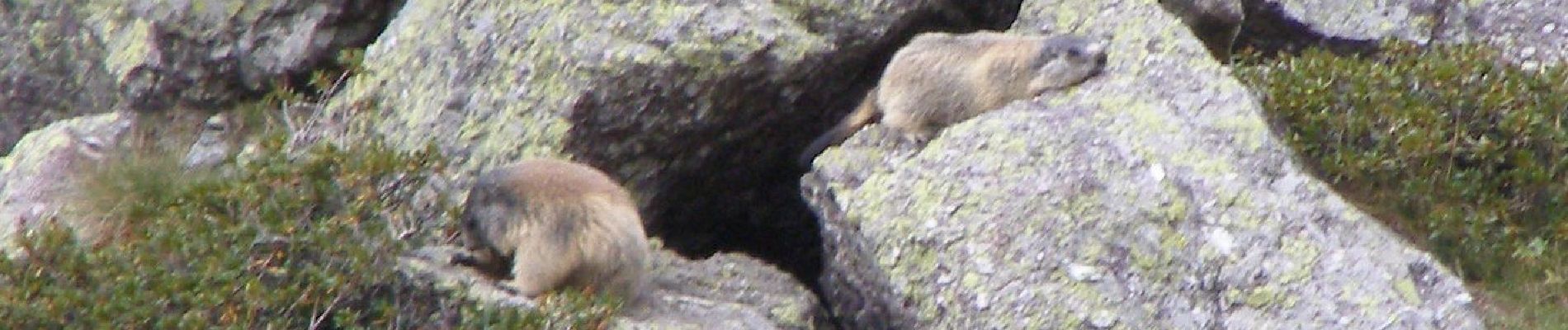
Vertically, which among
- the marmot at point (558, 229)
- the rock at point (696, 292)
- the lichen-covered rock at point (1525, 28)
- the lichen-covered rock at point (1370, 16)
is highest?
the marmot at point (558, 229)

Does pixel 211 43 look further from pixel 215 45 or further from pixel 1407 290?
pixel 1407 290

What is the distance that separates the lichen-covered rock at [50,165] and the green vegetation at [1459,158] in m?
5.57

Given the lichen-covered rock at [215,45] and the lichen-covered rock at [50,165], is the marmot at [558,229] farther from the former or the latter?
the lichen-covered rock at [215,45]

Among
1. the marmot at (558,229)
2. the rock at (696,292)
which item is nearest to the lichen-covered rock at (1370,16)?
the rock at (696,292)

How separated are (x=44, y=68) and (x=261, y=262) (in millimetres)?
3689

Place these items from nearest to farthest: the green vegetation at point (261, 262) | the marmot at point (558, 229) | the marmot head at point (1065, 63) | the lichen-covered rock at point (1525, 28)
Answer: the green vegetation at point (261, 262)
the marmot at point (558, 229)
the marmot head at point (1065, 63)
the lichen-covered rock at point (1525, 28)

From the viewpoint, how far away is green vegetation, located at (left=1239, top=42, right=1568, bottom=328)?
8.60 m

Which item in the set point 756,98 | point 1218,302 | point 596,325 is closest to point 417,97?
point 756,98

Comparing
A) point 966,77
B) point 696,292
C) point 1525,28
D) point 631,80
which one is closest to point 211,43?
point 631,80

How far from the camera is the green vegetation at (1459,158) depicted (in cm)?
860

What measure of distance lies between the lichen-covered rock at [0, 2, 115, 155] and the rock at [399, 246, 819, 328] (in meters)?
3.31

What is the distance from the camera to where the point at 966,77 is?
344 inches

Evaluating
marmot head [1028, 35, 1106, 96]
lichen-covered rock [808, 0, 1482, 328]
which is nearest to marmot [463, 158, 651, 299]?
lichen-covered rock [808, 0, 1482, 328]

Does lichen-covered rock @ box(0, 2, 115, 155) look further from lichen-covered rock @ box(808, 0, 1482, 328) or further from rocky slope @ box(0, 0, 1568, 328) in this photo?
lichen-covered rock @ box(808, 0, 1482, 328)
